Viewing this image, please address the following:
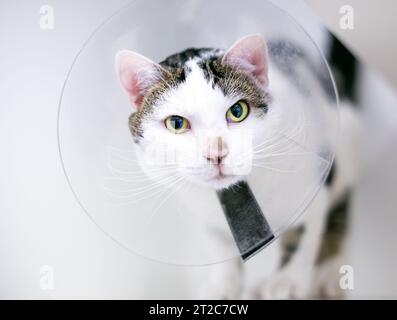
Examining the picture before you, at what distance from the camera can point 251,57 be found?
76cm

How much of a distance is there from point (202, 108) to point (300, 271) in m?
0.48

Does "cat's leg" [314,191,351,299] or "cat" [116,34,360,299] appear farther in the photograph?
"cat's leg" [314,191,351,299]

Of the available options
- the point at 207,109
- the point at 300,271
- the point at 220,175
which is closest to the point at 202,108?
the point at 207,109

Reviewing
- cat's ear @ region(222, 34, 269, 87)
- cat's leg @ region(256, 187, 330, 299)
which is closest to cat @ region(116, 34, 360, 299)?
cat's ear @ region(222, 34, 269, 87)

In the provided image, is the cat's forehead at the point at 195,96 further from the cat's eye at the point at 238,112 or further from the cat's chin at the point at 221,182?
the cat's chin at the point at 221,182

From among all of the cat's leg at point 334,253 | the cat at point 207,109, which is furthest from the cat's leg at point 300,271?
the cat at point 207,109

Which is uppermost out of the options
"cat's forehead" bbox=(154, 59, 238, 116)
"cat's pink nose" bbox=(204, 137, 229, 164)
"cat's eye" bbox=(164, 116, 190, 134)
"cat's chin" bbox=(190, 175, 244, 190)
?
"cat's forehead" bbox=(154, 59, 238, 116)

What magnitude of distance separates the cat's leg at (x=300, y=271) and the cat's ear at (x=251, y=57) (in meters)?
0.35

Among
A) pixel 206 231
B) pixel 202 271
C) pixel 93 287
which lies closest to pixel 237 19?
pixel 206 231

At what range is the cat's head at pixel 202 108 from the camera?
0.74 meters

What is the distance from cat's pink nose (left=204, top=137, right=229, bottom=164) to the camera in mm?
732

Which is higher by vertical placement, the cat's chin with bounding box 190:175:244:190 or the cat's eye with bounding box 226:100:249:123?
the cat's eye with bounding box 226:100:249:123

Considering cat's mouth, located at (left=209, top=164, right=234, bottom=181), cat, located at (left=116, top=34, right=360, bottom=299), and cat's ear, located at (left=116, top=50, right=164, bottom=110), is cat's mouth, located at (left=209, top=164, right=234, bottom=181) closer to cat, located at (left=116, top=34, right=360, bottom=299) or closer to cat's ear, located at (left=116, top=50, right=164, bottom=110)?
cat, located at (left=116, top=34, right=360, bottom=299)

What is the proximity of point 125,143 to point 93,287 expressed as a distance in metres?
0.43
